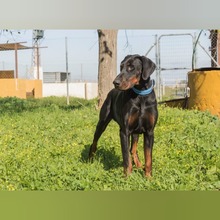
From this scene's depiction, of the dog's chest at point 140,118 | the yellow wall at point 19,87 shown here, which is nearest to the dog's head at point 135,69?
the dog's chest at point 140,118

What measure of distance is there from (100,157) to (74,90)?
11.5 m

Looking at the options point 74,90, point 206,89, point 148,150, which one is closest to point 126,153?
point 148,150

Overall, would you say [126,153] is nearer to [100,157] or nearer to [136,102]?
[136,102]

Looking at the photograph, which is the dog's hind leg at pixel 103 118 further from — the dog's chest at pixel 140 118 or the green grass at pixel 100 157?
the dog's chest at pixel 140 118

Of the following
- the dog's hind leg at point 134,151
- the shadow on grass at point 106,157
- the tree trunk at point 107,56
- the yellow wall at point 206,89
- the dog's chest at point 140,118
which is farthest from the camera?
the tree trunk at point 107,56

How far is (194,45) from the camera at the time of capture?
9984mm

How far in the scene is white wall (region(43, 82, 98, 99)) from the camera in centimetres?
1625

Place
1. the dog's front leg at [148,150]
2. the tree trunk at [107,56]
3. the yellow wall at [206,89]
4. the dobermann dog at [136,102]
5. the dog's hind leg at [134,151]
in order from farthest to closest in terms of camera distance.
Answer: the tree trunk at [107,56]
the yellow wall at [206,89]
the dog's hind leg at [134,151]
the dog's front leg at [148,150]
the dobermann dog at [136,102]

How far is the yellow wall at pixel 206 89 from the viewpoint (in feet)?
28.9

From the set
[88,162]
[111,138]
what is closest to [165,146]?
[111,138]

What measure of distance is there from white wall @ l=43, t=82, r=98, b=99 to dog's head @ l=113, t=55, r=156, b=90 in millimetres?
11660

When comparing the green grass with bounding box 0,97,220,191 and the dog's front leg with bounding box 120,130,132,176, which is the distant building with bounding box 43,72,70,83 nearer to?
the green grass with bounding box 0,97,220,191

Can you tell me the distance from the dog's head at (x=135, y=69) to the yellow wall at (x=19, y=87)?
1187 centimetres

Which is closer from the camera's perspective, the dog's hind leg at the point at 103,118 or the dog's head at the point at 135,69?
the dog's head at the point at 135,69
